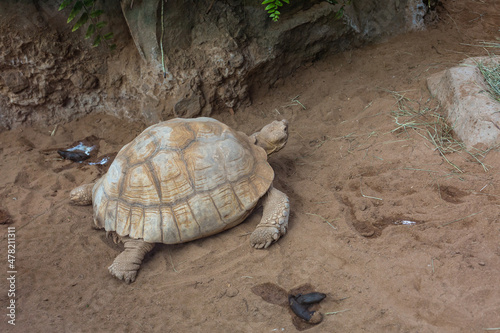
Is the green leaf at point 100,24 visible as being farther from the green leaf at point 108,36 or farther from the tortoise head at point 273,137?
the tortoise head at point 273,137

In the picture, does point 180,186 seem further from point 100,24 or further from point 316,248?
point 100,24

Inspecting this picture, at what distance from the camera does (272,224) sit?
3.62 m

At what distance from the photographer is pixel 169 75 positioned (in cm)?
537

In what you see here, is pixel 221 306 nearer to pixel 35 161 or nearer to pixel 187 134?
pixel 187 134

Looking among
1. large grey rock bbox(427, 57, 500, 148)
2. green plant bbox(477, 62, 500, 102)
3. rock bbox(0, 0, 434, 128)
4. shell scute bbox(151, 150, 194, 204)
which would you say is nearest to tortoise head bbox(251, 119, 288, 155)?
shell scute bbox(151, 150, 194, 204)

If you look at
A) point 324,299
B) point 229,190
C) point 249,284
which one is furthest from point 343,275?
point 229,190

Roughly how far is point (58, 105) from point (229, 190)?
10.4 ft

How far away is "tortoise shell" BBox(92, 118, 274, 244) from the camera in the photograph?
3664mm

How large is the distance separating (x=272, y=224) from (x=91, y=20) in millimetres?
3330

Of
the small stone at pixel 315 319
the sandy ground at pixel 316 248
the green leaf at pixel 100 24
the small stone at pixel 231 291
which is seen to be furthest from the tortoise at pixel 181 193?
the green leaf at pixel 100 24

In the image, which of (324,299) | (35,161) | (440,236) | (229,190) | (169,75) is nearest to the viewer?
(324,299)

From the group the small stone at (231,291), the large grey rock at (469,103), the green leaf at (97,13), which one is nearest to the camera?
the small stone at (231,291)

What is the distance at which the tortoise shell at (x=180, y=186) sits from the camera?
3664 millimetres

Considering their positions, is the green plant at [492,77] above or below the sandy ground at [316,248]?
above
